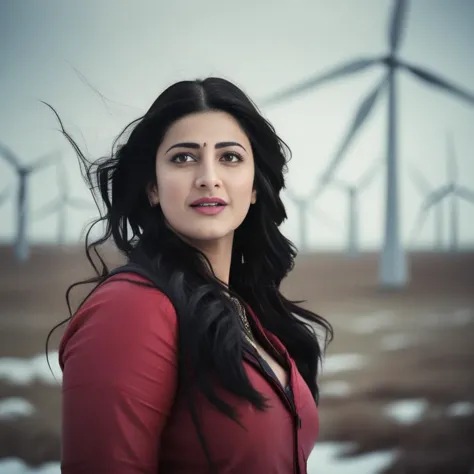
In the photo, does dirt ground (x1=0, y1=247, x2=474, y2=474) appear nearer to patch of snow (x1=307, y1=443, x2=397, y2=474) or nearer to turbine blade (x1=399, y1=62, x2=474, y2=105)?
patch of snow (x1=307, y1=443, x2=397, y2=474)

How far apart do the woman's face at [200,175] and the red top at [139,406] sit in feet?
0.88

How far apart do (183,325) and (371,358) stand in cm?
476

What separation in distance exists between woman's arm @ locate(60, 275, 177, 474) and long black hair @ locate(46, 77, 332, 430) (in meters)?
0.07

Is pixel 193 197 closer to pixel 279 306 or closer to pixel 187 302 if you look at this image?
pixel 187 302

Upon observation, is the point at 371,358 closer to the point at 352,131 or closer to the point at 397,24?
the point at 352,131

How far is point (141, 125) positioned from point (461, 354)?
17.7 feet

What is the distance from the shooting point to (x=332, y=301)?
7.57 meters

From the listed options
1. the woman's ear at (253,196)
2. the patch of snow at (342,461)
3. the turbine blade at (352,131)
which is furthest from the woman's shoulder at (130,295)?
the turbine blade at (352,131)

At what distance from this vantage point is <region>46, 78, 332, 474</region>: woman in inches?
35.8

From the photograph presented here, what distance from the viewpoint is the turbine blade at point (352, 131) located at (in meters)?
6.76

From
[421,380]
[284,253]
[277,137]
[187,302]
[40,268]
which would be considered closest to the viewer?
[187,302]

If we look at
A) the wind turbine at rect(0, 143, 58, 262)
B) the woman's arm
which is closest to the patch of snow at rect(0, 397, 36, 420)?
the wind turbine at rect(0, 143, 58, 262)

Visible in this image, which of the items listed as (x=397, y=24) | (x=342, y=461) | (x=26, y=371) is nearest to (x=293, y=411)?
(x=342, y=461)

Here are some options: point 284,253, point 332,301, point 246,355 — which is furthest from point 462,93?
point 246,355
